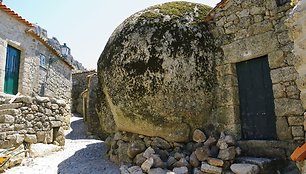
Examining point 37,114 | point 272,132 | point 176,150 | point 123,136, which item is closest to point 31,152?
point 37,114

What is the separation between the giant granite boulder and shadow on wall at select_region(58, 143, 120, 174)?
2.87 ft

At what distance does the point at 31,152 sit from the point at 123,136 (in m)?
2.45

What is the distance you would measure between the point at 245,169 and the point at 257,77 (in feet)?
5.92

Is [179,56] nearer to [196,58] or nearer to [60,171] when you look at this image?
[196,58]

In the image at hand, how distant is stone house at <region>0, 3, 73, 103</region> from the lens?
8.25 meters

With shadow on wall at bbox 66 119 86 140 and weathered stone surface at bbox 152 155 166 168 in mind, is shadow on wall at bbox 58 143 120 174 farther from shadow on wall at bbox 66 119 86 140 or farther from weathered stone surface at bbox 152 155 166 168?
shadow on wall at bbox 66 119 86 140

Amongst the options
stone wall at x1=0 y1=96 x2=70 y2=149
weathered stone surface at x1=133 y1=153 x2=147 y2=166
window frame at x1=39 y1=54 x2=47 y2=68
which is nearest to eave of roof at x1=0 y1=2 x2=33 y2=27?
window frame at x1=39 y1=54 x2=47 y2=68

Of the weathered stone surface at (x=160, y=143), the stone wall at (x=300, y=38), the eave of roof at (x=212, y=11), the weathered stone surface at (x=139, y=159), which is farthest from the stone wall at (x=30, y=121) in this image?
the stone wall at (x=300, y=38)

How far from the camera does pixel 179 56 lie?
4.75m

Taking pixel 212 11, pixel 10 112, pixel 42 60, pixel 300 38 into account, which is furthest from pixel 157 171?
pixel 42 60

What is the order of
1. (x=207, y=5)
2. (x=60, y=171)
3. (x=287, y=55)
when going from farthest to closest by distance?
1. (x=207, y=5)
2. (x=60, y=171)
3. (x=287, y=55)

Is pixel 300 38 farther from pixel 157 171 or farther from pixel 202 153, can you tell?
pixel 157 171

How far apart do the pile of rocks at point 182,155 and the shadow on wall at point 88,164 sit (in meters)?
0.32

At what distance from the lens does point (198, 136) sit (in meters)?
4.54
